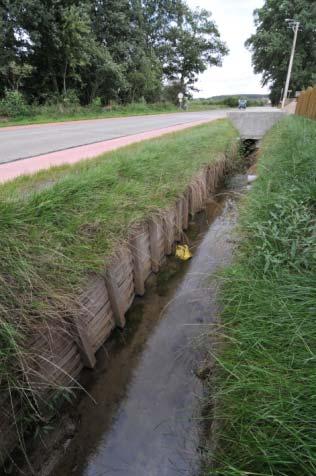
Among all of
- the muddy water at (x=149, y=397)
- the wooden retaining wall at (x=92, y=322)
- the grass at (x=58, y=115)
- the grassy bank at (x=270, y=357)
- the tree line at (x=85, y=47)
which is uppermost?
the tree line at (x=85, y=47)

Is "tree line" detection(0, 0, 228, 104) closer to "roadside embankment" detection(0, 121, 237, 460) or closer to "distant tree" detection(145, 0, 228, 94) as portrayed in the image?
"distant tree" detection(145, 0, 228, 94)

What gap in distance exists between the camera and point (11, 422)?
194cm

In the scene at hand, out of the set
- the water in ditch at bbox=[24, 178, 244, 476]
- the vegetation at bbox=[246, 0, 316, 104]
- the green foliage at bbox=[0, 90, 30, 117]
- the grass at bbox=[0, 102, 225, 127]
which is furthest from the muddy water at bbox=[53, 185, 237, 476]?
the vegetation at bbox=[246, 0, 316, 104]

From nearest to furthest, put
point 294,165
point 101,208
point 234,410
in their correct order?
point 234,410 → point 101,208 → point 294,165

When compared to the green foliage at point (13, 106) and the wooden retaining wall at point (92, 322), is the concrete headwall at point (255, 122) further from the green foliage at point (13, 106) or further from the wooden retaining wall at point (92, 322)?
the green foliage at point (13, 106)

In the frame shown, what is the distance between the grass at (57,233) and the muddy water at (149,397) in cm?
107

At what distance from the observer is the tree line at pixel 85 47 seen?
16250 mm

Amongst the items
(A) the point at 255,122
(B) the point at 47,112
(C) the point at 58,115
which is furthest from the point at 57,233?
(B) the point at 47,112

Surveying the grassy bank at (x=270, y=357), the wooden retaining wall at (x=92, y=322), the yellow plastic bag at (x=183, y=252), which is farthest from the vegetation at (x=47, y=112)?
the grassy bank at (x=270, y=357)

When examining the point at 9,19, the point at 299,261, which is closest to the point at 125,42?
the point at 9,19

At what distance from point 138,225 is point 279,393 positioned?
265 cm

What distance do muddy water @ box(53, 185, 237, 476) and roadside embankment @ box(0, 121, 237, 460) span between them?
0.33 metres

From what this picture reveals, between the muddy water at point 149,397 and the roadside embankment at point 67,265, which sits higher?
the roadside embankment at point 67,265

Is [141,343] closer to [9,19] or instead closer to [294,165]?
[294,165]
